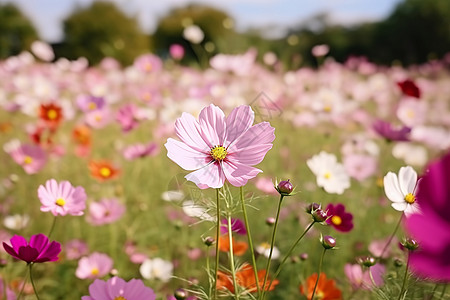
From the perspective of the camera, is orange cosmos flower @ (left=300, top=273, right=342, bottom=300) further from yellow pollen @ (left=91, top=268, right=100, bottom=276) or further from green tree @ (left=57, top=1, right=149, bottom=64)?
green tree @ (left=57, top=1, right=149, bottom=64)

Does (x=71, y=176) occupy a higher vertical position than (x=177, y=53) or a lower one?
lower

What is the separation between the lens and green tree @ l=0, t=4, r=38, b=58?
28.0ft

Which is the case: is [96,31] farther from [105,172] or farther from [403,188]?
[403,188]

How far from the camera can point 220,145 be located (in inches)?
22.0

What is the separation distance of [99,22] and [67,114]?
6036 mm

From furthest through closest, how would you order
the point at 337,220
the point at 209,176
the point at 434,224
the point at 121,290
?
the point at 337,220 → the point at 121,290 → the point at 209,176 → the point at 434,224

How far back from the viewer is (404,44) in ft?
27.8

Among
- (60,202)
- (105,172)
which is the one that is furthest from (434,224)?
(105,172)

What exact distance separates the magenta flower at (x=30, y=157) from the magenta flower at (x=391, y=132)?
1.04 m

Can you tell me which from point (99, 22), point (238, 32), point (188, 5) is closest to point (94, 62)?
point (99, 22)

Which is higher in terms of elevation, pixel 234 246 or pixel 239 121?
pixel 239 121

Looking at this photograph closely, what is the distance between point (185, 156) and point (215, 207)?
13cm

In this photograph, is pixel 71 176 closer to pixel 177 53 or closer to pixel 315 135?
pixel 177 53

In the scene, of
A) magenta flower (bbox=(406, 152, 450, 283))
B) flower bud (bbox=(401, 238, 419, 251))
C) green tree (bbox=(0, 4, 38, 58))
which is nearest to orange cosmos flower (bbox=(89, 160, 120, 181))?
flower bud (bbox=(401, 238, 419, 251))
